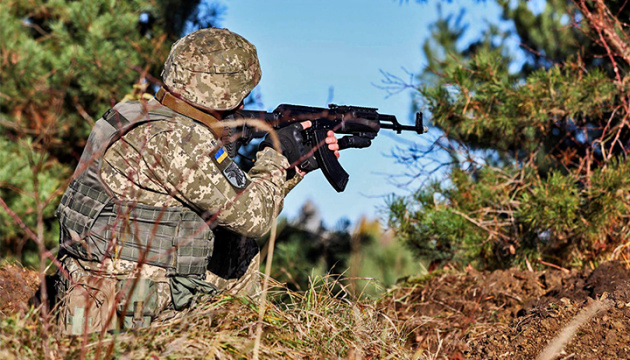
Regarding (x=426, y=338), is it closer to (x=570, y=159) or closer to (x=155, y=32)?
(x=570, y=159)

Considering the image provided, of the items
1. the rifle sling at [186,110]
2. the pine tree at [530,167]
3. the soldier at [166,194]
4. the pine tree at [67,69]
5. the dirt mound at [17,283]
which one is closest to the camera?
the soldier at [166,194]

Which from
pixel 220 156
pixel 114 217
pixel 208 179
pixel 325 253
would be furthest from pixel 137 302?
pixel 325 253

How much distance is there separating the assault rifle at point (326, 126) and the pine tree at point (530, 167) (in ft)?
3.92

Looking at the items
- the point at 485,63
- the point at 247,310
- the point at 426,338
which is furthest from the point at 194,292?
the point at 485,63

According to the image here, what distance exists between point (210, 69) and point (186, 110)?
243 mm

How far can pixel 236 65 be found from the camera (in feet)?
11.1

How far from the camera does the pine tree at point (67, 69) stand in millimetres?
8079

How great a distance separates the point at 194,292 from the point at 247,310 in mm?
448

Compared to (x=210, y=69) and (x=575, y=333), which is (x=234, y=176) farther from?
(x=575, y=333)

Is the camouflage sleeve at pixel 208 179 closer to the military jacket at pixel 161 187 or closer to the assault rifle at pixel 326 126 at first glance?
the military jacket at pixel 161 187

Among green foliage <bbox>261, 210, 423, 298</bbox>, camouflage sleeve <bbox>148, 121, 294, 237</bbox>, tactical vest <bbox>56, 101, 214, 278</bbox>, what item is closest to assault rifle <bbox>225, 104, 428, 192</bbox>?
camouflage sleeve <bbox>148, 121, 294, 237</bbox>

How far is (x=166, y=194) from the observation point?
3.16m

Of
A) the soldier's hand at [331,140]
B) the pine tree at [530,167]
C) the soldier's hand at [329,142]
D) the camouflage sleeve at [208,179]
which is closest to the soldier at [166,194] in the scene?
the camouflage sleeve at [208,179]

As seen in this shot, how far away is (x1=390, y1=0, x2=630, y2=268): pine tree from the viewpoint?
4691mm
